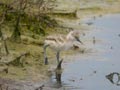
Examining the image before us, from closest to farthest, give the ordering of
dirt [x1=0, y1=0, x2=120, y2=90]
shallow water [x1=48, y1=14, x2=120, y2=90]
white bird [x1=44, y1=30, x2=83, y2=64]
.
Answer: dirt [x1=0, y1=0, x2=120, y2=90] < shallow water [x1=48, y1=14, x2=120, y2=90] < white bird [x1=44, y1=30, x2=83, y2=64]

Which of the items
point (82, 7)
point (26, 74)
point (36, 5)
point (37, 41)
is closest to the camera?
point (26, 74)

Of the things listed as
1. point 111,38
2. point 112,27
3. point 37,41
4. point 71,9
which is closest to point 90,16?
point 71,9

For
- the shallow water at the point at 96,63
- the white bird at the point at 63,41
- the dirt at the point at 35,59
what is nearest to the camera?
the dirt at the point at 35,59

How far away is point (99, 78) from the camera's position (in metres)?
12.0

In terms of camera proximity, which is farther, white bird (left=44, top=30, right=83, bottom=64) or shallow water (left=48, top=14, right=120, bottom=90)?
white bird (left=44, top=30, right=83, bottom=64)

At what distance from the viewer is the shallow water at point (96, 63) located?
11483mm

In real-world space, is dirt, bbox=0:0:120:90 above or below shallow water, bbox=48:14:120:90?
above

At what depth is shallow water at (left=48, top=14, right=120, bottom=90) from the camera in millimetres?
11483

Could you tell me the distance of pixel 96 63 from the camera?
1348cm

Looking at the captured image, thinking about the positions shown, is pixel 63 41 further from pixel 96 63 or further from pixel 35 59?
pixel 96 63

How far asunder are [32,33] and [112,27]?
11.1 ft

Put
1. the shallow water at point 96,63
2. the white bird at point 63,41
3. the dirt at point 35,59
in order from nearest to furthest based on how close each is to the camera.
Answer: the dirt at point 35,59 → the shallow water at point 96,63 → the white bird at point 63,41

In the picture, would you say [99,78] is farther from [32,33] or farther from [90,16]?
[90,16]

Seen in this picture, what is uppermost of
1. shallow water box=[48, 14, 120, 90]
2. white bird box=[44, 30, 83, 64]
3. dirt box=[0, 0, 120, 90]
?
white bird box=[44, 30, 83, 64]
